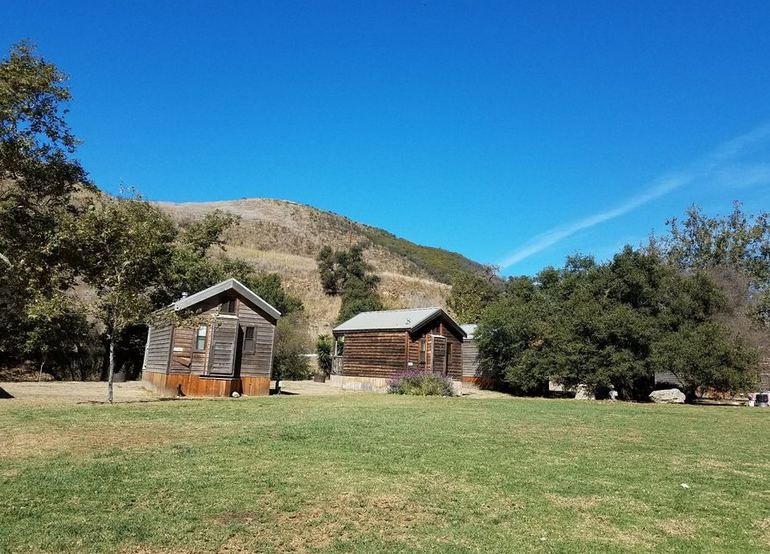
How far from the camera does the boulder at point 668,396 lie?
32250 mm

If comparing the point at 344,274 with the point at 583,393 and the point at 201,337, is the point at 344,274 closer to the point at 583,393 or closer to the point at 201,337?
the point at 583,393

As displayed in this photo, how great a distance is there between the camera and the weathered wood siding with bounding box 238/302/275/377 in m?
27.9

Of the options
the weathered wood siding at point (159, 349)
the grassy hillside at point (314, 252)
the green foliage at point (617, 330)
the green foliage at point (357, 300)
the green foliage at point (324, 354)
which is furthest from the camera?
the grassy hillside at point (314, 252)

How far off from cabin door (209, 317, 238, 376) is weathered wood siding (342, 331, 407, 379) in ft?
37.6

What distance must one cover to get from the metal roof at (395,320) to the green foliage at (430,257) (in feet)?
193

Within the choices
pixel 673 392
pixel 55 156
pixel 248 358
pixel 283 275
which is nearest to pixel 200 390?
pixel 248 358

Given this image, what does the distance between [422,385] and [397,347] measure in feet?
19.2

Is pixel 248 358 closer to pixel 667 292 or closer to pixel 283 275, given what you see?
pixel 667 292

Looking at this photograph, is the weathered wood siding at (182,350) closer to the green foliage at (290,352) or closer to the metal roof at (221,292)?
the metal roof at (221,292)

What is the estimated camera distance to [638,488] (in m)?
8.00

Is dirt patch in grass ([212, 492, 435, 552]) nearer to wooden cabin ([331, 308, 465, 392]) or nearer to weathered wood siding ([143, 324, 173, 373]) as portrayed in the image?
weathered wood siding ([143, 324, 173, 373])

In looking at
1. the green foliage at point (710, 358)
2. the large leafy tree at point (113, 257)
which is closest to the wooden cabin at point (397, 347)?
the green foliage at point (710, 358)

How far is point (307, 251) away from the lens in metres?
101

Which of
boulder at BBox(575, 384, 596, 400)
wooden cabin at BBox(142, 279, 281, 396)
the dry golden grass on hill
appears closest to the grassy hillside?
the dry golden grass on hill
